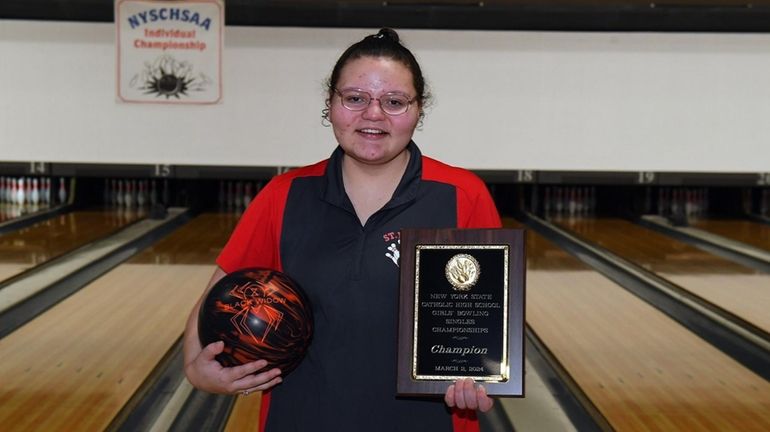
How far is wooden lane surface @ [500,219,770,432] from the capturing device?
9.66 ft

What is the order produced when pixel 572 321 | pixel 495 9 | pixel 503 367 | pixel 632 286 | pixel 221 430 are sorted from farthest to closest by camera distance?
pixel 495 9
pixel 632 286
pixel 572 321
pixel 221 430
pixel 503 367

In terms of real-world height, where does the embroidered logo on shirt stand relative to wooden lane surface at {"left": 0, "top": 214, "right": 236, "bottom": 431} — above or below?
above

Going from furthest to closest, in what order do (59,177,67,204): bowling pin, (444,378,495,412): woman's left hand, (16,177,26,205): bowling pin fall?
(59,177,67,204): bowling pin < (16,177,26,205): bowling pin < (444,378,495,412): woman's left hand

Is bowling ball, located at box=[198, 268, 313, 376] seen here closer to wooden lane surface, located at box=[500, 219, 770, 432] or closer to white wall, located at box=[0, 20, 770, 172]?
wooden lane surface, located at box=[500, 219, 770, 432]

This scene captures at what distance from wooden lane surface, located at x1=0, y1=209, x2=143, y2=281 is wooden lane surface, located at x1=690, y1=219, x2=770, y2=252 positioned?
11.6ft

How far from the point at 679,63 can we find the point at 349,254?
13.8 ft

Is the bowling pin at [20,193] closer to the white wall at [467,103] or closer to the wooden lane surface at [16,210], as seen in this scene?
the wooden lane surface at [16,210]

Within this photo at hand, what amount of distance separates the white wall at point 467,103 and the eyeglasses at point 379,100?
148 inches

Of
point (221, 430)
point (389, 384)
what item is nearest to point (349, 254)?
point (389, 384)

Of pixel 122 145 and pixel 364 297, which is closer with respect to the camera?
pixel 364 297

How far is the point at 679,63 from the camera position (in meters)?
5.33

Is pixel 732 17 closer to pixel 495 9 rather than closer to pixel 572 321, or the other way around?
pixel 495 9

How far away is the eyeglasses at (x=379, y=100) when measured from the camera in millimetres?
1532

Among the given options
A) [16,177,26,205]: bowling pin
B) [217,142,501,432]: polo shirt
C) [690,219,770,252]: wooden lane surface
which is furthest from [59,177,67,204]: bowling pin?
[217,142,501,432]: polo shirt
